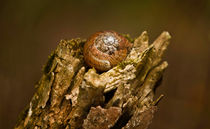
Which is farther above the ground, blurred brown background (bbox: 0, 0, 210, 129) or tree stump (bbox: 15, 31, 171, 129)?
blurred brown background (bbox: 0, 0, 210, 129)

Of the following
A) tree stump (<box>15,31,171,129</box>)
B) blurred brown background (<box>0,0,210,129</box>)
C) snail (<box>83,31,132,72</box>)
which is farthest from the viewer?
blurred brown background (<box>0,0,210,129</box>)

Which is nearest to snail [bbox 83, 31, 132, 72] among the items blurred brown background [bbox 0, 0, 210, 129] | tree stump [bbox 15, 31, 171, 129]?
tree stump [bbox 15, 31, 171, 129]

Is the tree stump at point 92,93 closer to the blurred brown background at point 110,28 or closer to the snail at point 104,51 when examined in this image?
the snail at point 104,51

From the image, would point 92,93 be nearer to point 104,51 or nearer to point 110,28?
point 104,51

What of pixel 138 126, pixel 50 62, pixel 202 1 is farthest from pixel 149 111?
pixel 202 1

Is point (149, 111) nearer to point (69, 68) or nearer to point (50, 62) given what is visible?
point (69, 68)

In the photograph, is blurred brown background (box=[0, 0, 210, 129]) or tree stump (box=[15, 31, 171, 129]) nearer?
tree stump (box=[15, 31, 171, 129])

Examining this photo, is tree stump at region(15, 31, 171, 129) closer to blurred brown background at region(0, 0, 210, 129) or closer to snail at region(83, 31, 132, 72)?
snail at region(83, 31, 132, 72)

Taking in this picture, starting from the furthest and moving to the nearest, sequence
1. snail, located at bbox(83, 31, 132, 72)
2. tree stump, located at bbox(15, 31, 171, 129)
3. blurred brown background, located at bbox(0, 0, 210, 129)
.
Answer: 1. blurred brown background, located at bbox(0, 0, 210, 129)
2. snail, located at bbox(83, 31, 132, 72)
3. tree stump, located at bbox(15, 31, 171, 129)
